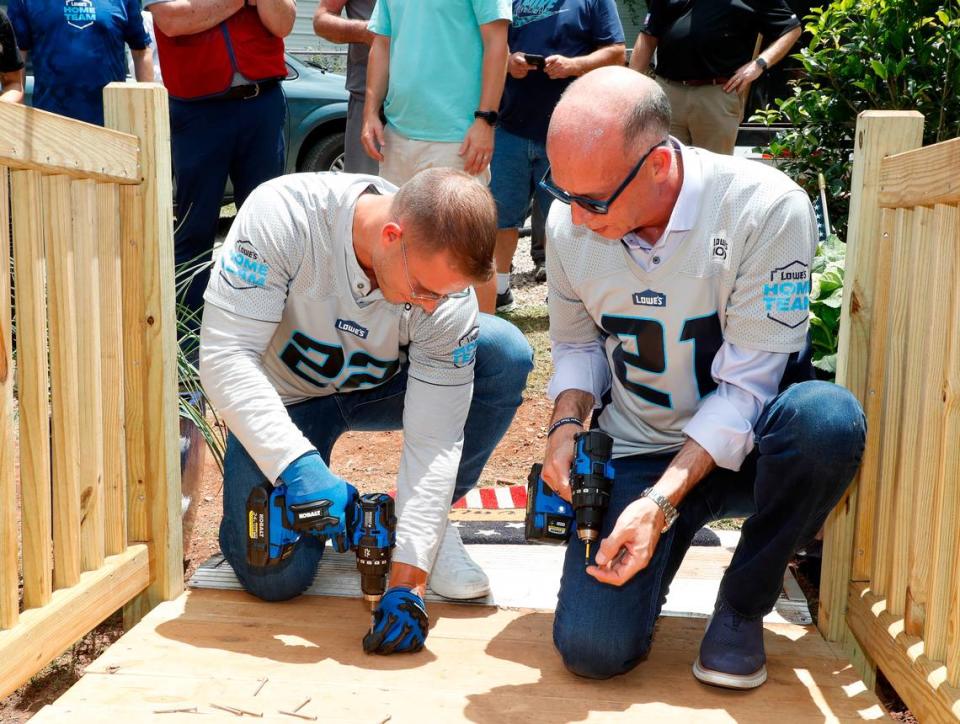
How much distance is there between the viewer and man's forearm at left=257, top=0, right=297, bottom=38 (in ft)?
15.3

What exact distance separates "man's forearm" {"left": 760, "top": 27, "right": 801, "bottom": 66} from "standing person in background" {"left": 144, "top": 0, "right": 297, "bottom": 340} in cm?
243

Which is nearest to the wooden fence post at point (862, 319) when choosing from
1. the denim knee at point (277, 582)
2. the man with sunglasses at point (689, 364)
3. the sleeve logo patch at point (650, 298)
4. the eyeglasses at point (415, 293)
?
the man with sunglasses at point (689, 364)

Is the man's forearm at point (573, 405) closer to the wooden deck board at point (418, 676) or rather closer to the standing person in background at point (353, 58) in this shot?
the wooden deck board at point (418, 676)

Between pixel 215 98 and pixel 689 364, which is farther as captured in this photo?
pixel 215 98

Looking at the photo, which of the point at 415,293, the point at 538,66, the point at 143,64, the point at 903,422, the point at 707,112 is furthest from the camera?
the point at 707,112

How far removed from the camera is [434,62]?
4.40 meters

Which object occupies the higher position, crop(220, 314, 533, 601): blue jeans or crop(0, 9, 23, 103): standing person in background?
crop(0, 9, 23, 103): standing person in background

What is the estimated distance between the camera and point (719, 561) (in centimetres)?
339

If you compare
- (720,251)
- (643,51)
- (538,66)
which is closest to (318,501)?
(720,251)

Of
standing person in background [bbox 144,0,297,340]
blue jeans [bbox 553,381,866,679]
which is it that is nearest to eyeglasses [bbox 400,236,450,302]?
blue jeans [bbox 553,381,866,679]

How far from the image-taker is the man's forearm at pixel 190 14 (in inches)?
178

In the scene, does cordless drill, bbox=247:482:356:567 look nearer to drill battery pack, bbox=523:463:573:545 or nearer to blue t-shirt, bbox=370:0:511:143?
drill battery pack, bbox=523:463:573:545

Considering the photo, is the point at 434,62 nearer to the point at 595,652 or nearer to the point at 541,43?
the point at 541,43

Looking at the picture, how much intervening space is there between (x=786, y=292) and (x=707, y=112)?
10.7ft
